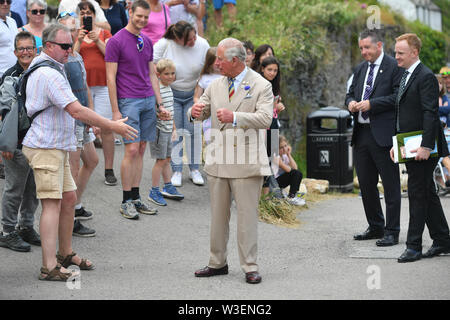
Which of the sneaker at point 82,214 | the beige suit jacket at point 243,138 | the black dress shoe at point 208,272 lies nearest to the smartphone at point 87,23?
the sneaker at point 82,214

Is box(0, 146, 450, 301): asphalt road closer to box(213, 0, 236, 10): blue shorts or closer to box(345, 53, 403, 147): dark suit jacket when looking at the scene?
box(345, 53, 403, 147): dark suit jacket

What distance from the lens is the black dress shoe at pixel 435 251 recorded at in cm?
694

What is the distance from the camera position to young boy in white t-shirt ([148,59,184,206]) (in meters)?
9.18

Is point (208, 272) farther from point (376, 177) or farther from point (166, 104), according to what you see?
point (166, 104)

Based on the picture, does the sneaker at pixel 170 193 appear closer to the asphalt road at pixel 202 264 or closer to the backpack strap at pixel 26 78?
the asphalt road at pixel 202 264

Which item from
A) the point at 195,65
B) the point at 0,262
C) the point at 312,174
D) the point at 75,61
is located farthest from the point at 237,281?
the point at 312,174

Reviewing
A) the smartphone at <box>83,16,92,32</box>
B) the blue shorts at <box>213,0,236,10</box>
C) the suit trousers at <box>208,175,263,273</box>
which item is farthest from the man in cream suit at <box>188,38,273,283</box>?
the blue shorts at <box>213,0,236,10</box>

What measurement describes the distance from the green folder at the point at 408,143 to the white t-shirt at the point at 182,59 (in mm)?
3854

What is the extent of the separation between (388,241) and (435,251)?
739 millimetres

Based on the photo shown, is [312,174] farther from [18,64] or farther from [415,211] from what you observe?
[18,64]

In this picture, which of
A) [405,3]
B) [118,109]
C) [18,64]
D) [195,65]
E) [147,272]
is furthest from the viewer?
[405,3]

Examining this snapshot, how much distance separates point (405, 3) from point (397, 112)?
96.7ft

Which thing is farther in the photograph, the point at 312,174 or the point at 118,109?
the point at 312,174

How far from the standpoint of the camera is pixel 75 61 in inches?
290
